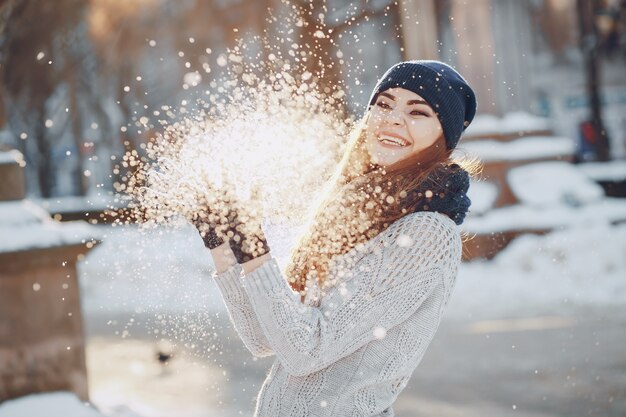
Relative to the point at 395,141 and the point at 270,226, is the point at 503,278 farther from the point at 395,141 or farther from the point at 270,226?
the point at 395,141

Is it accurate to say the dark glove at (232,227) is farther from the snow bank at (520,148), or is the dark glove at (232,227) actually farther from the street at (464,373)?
the snow bank at (520,148)

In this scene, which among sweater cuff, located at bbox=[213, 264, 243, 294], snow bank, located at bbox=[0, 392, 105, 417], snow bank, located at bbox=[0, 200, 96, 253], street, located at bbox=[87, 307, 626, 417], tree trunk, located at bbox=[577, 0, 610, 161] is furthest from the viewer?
tree trunk, located at bbox=[577, 0, 610, 161]

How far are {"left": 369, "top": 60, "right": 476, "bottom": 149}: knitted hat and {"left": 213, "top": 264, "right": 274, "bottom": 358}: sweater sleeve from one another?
0.60 meters

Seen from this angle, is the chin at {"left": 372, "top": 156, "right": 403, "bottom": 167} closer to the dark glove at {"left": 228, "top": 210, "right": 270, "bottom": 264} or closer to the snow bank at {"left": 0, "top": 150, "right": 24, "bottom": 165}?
the dark glove at {"left": 228, "top": 210, "right": 270, "bottom": 264}

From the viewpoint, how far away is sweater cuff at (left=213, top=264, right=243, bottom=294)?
2.02 m

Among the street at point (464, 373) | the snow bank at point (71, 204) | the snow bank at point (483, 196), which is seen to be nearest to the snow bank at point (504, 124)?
the snow bank at point (483, 196)

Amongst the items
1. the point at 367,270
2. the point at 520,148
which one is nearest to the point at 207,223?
Result: the point at 367,270

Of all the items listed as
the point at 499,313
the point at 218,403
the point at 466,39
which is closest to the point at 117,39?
the point at 466,39

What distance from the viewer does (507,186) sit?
46.6 ft

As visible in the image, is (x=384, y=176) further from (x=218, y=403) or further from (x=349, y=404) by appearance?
(x=218, y=403)

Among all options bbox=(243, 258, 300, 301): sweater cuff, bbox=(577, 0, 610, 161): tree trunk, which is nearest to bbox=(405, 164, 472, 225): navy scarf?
bbox=(243, 258, 300, 301): sweater cuff

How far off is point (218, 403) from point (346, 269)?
14.7 ft

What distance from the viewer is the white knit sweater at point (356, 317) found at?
6.31 ft

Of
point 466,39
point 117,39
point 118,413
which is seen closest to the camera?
point 118,413
